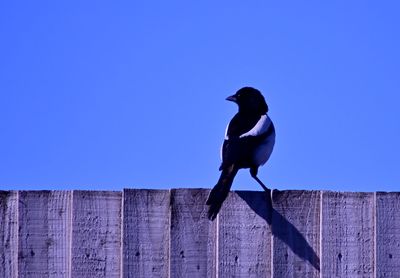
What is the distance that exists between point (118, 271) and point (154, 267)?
0.49 feet

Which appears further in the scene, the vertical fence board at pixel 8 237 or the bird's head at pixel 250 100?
the bird's head at pixel 250 100

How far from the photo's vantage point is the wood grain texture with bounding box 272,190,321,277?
3322 millimetres

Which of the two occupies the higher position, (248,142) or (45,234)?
(248,142)

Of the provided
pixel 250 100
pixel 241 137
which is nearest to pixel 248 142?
pixel 241 137

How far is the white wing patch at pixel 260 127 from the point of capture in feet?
18.7

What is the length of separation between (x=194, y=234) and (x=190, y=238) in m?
0.02

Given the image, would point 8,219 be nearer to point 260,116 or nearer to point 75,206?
point 75,206

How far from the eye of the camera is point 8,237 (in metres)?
3.27

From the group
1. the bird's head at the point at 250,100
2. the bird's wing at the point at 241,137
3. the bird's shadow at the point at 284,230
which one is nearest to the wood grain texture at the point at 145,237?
the bird's shadow at the point at 284,230

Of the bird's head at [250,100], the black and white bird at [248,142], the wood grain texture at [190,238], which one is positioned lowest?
the wood grain texture at [190,238]

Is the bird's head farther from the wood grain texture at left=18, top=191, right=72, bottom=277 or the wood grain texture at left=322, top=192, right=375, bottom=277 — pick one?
the wood grain texture at left=18, top=191, right=72, bottom=277

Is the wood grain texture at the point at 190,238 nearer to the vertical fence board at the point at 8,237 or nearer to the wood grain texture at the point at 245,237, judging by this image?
the wood grain texture at the point at 245,237

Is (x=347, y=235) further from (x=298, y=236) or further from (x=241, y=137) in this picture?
(x=241, y=137)

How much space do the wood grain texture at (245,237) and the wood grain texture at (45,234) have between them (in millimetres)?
640
